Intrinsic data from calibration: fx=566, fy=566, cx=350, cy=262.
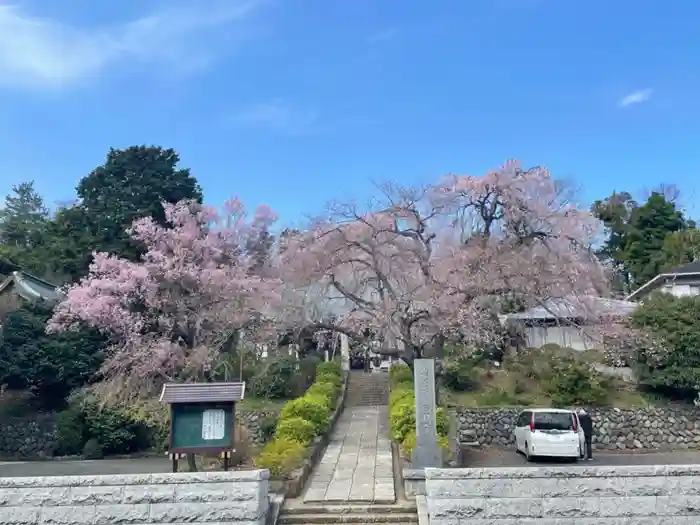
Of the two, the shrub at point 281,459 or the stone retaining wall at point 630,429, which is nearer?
the shrub at point 281,459

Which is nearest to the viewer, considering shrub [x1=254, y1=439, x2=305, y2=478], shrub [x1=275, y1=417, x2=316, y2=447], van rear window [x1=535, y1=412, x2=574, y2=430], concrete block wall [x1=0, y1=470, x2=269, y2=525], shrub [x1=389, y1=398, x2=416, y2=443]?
concrete block wall [x1=0, y1=470, x2=269, y2=525]

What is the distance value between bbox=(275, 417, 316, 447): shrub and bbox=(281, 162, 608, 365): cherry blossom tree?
5619 millimetres

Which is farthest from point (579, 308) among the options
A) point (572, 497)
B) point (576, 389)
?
point (572, 497)

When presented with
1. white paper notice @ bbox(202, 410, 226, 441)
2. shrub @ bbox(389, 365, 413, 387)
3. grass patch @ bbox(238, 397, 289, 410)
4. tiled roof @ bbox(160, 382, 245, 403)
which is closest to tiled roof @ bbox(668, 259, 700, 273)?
shrub @ bbox(389, 365, 413, 387)

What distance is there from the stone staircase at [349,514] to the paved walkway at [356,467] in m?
0.25

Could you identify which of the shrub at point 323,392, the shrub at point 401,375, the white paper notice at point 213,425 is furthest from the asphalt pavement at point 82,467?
the shrub at point 401,375

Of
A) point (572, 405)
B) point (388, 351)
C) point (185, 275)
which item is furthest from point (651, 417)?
point (185, 275)

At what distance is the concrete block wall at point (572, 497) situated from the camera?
20.9 ft

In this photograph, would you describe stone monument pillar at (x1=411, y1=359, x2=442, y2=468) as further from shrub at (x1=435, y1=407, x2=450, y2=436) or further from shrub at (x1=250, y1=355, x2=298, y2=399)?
shrub at (x1=250, y1=355, x2=298, y2=399)

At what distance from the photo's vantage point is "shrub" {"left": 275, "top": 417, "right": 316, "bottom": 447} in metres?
11.8

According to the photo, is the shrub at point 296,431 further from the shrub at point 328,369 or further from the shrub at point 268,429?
the shrub at point 328,369

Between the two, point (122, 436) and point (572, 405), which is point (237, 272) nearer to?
point (122, 436)

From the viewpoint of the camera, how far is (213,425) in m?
8.71

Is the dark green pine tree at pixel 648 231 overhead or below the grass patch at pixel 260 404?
overhead
